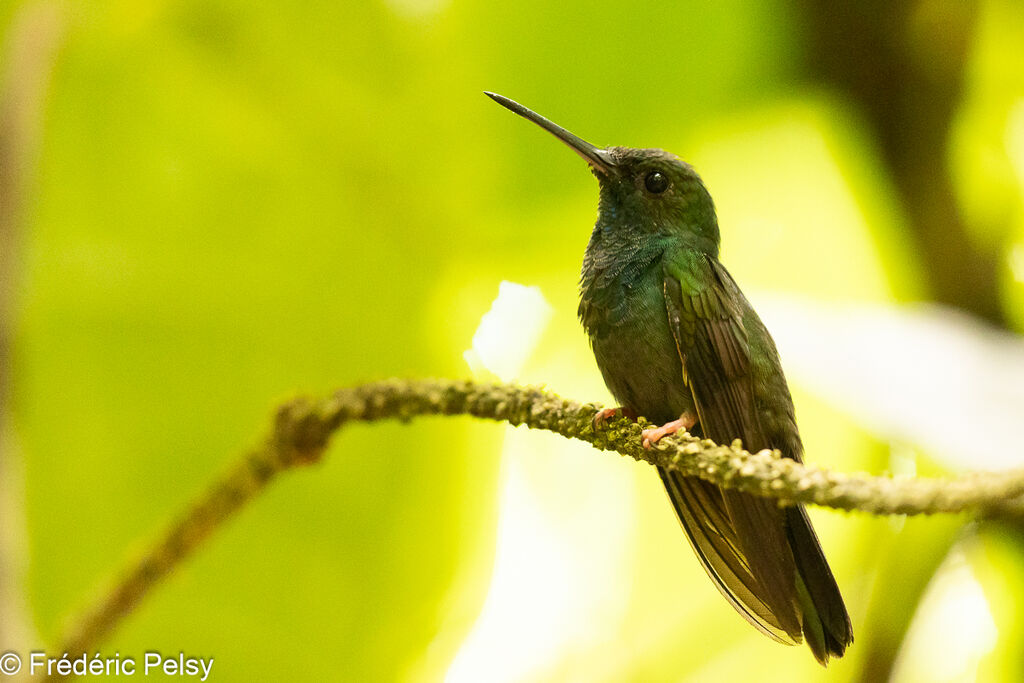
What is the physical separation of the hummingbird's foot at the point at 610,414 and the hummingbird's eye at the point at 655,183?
35cm

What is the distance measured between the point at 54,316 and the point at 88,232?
17 centimetres

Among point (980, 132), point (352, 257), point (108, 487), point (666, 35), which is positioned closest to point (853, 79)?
point (980, 132)

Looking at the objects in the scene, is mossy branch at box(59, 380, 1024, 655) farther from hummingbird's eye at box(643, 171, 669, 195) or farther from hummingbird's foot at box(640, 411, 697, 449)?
hummingbird's eye at box(643, 171, 669, 195)

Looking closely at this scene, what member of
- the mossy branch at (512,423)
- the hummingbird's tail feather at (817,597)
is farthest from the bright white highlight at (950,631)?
the hummingbird's tail feather at (817,597)

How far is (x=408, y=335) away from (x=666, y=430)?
68 cm

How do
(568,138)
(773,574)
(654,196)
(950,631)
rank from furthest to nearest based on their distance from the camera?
(950,631)
(654,196)
(568,138)
(773,574)

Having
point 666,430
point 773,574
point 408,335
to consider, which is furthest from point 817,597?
point 408,335

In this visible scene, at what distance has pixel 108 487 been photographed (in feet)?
5.26

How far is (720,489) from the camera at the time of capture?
1.02 m

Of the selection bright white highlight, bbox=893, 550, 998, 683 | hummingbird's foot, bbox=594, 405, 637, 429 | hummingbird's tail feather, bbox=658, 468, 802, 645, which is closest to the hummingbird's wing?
hummingbird's tail feather, bbox=658, 468, 802, 645

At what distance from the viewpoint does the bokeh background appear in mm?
1537

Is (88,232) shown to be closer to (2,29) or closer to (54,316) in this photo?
(54,316)

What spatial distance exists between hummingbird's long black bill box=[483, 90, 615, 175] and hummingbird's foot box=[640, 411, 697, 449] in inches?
16.2

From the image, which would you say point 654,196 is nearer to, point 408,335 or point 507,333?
point 507,333
